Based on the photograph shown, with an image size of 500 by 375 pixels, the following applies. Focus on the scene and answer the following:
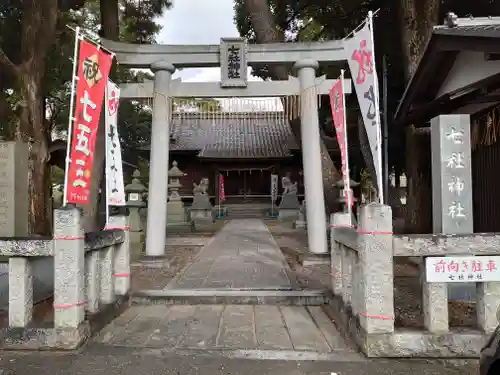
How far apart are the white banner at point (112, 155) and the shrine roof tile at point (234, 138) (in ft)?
63.9

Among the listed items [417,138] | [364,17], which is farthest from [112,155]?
[364,17]

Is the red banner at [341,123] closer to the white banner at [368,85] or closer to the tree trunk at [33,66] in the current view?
the white banner at [368,85]

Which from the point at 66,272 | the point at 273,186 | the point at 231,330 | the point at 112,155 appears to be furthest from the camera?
the point at 273,186

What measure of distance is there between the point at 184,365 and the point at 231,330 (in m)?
1.06

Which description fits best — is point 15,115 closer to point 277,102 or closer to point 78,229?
point 277,102

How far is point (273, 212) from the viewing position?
25391mm

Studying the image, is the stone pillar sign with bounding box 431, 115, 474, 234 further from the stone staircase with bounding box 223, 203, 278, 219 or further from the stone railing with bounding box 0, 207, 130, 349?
the stone staircase with bounding box 223, 203, 278, 219

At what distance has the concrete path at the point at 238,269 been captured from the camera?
658 cm

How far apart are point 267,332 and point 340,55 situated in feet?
21.0

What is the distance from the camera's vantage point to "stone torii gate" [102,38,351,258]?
27.7 feet

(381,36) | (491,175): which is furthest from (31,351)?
(381,36)

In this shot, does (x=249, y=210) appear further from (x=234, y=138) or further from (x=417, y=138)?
(x=417, y=138)

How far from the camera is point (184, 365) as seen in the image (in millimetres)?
3734

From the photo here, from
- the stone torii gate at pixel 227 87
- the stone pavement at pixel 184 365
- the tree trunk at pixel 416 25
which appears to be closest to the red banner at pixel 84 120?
the stone pavement at pixel 184 365
